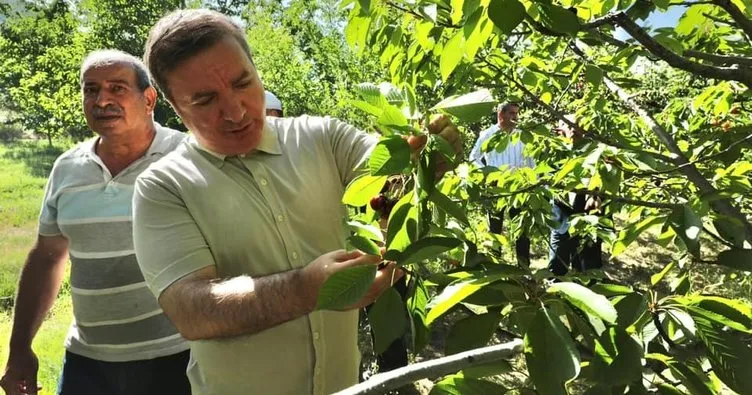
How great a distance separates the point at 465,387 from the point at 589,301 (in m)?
0.22

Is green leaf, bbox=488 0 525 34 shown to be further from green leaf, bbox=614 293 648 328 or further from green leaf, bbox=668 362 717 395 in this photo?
green leaf, bbox=668 362 717 395

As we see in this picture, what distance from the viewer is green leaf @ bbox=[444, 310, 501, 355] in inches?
32.2

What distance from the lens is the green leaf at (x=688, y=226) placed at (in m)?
1.08

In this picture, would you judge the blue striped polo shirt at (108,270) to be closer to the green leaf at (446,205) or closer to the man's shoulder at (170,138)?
the man's shoulder at (170,138)

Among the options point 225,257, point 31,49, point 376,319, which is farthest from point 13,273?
point 31,49

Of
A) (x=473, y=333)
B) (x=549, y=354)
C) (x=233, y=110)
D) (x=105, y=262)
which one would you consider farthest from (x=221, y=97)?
(x=105, y=262)

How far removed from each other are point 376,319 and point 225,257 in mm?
678

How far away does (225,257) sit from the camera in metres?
1.41

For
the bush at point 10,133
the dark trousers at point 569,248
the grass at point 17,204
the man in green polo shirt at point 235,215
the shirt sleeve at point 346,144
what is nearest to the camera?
the man in green polo shirt at point 235,215

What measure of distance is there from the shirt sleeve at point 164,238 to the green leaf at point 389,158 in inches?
26.8

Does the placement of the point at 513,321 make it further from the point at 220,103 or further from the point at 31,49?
the point at 31,49

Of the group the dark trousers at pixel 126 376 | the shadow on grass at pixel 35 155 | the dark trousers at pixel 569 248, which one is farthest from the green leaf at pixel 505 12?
the shadow on grass at pixel 35 155

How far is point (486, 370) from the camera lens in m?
0.79

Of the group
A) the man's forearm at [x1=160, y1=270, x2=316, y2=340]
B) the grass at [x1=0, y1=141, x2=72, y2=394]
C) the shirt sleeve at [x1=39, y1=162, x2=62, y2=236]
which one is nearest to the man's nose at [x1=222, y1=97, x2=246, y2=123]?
the man's forearm at [x1=160, y1=270, x2=316, y2=340]
